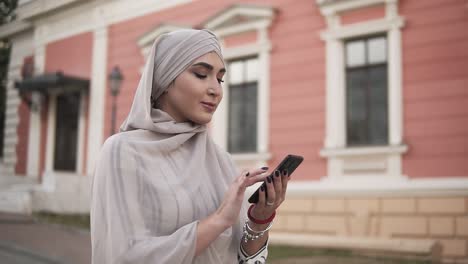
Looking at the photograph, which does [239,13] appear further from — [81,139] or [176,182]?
[176,182]

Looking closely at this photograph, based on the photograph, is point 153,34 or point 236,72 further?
point 153,34

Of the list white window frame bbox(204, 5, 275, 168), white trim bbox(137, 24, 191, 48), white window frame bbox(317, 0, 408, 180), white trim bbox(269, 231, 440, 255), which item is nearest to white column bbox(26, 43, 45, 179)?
white trim bbox(137, 24, 191, 48)

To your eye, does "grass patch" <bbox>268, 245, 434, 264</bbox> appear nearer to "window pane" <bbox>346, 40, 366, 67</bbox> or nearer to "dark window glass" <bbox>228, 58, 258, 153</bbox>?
"dark window glass" <bbox>228, 58, 258, 153</bbox>

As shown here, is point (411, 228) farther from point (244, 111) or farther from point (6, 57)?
point (6, 57)

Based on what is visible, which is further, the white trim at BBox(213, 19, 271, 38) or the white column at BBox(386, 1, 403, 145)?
the white trim at BBox(213, 19, 271, 38)

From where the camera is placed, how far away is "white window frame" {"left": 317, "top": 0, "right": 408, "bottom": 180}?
7.43 metres

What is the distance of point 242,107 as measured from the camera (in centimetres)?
938

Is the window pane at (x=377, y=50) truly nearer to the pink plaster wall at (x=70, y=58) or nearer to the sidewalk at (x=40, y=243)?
the sidewalk at (x=40, y=243)

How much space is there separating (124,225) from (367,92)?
7.00m

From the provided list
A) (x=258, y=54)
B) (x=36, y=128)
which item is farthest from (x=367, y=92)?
(x=36, y=128)

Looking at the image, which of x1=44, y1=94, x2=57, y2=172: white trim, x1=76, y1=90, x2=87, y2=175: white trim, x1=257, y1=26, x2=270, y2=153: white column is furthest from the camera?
x1=44, y1=94, x2=57, y2=172: white trim

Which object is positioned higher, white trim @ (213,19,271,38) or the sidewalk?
white trim @ (213,19,271,38)

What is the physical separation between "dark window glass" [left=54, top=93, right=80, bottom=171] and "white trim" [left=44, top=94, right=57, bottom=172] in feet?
0.32

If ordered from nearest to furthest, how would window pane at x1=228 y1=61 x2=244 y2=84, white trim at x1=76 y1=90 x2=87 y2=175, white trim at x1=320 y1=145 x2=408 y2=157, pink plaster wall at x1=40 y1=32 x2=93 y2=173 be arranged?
white trim at x1=320 y1=145 x2=408 y2=157, window pane at x1=228 y1=61 x2=244 y2=84, white trim at x1=76 y1=90 x2=87 y2=175, pink plaster wall at x1=40 y1=32 x2=93 y2=173
